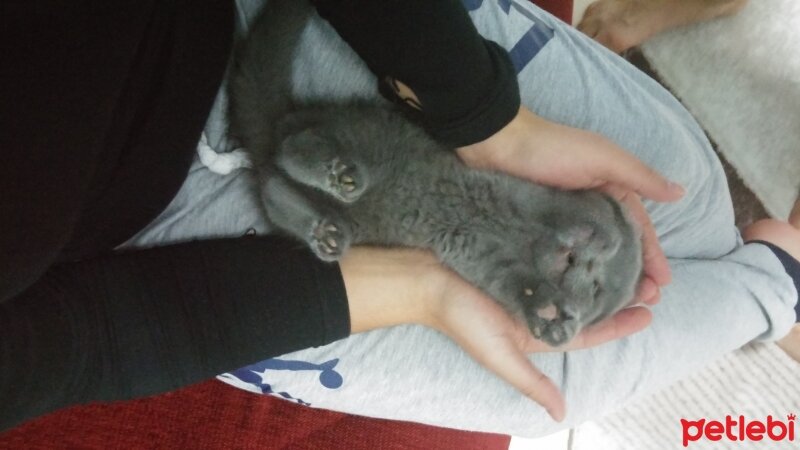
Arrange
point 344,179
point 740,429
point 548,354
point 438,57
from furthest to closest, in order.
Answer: point 740,429 < point 548,354 < point 344,179 < point 438,57

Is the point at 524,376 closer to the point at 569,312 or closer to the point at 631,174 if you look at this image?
the point at 569,312

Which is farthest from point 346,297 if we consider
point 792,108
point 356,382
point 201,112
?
point 792,108

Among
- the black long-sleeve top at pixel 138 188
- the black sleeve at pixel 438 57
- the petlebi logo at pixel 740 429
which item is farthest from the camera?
the petlebi logo at pixel 740 429

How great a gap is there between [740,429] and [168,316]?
3.66 feet

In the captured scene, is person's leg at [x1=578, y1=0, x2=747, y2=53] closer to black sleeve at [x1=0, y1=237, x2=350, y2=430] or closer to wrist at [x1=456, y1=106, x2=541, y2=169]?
wrist at [x1=456, y1=106, x2=541, y2=169]

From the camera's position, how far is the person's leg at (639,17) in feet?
4.12

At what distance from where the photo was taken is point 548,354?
36.0 inches

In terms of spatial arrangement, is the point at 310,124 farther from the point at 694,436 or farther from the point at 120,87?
the point at 694,436

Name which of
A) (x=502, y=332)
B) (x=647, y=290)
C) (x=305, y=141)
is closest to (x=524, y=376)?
(x=502, y=332)

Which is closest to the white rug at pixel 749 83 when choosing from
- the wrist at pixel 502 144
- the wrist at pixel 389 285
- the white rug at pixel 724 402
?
the white rug at pixel 724 402

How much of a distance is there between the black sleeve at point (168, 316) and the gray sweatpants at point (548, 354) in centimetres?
7

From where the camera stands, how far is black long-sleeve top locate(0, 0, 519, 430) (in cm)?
47

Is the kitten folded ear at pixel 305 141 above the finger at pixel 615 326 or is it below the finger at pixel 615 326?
above

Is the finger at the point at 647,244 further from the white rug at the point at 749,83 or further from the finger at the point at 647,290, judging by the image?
the white rug at the point at 749,83
